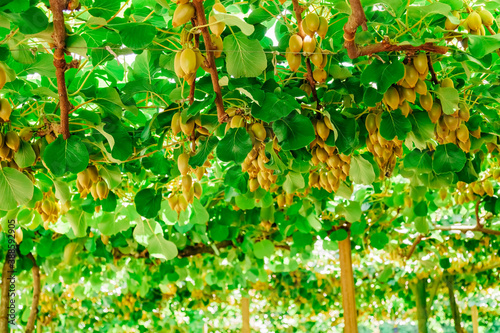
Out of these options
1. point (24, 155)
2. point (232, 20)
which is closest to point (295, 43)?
point (232, 20)

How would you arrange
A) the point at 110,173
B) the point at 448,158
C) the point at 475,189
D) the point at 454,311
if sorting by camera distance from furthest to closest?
the point at 454,311 → the point at 475,189 → the point at 110,173 → the point at 448,158

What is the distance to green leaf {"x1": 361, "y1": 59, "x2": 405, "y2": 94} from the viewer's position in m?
1.12

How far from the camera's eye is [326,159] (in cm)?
145

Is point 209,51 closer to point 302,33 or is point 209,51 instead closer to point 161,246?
point 302,33

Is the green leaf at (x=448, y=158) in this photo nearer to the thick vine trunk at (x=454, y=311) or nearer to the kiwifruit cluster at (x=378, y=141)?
the kiwifruit cluster at (x=378, y=141)

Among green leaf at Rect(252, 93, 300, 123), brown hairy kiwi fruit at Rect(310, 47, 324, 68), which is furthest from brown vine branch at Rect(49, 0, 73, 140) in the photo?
brown hairy kiwi fruit at Rect(310, 47, 324, 68)

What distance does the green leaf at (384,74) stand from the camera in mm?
1124

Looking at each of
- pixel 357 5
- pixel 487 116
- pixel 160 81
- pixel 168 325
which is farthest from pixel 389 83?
pixel 168 325

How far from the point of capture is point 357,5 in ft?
2.96

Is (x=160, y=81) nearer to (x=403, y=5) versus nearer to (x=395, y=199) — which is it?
(x=403, y=5)

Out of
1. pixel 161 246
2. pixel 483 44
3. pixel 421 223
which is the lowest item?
pixel 161 246

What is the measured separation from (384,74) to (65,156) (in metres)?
0.83

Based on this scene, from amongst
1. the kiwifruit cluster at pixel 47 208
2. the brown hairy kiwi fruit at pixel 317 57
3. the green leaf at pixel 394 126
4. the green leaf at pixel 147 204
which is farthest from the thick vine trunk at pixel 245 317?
the brown hairy kiwi fruit at pixel 317 57

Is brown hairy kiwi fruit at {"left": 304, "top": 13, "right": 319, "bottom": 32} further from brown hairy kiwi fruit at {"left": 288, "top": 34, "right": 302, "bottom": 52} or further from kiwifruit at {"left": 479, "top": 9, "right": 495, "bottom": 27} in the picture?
kiwifruit at {"left": 479, "top": 9, "right": 495, "bottom": 27}
